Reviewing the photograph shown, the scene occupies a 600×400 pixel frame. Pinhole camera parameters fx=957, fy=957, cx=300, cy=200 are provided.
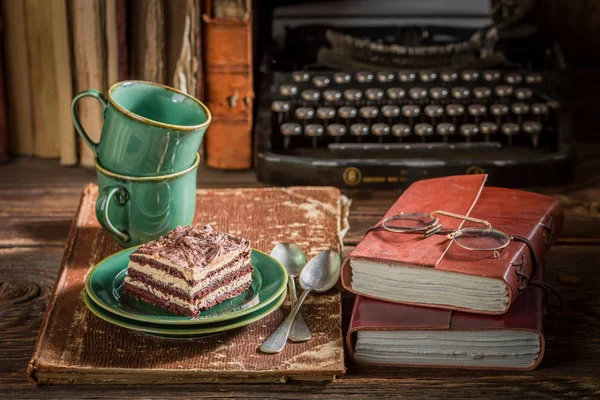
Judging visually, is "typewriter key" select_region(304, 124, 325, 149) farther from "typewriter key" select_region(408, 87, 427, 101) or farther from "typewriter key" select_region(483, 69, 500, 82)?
"typewriter key" select_region(483, 69, 500, 82)

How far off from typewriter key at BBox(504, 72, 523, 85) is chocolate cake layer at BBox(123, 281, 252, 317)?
2.91ft

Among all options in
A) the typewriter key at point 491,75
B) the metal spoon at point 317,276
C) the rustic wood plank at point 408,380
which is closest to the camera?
the rustic wood plank at point 408,380

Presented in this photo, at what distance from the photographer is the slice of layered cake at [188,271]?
1284mm

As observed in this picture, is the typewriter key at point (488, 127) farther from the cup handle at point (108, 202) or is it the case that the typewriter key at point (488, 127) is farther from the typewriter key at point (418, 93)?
the cup handle at point (108, 202)

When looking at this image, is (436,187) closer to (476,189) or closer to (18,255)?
(476,189)

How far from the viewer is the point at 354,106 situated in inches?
81.2

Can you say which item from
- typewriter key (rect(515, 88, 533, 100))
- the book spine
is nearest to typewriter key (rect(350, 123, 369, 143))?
the book spine

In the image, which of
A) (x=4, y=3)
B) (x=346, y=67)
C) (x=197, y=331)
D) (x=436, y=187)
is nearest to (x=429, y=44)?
(x=346, y=67)

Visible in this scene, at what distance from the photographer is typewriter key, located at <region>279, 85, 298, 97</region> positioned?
196 cm

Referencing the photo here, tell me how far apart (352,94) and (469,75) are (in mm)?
254

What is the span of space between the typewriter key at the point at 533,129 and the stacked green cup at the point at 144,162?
0.73 m

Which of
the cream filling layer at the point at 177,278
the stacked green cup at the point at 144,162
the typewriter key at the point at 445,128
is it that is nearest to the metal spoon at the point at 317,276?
the cream filling layer at the point at 177,278

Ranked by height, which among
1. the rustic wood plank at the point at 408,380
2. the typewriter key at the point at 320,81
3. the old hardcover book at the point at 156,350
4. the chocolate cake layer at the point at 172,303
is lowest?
the rustic wood plank at the point at 408,380

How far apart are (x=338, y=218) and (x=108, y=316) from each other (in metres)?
0.54
